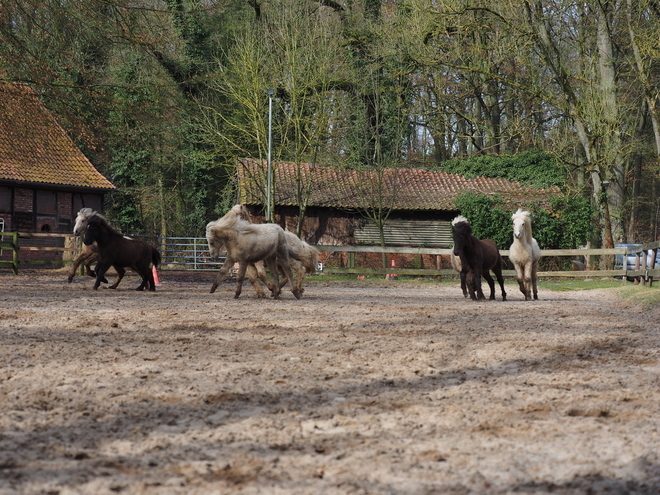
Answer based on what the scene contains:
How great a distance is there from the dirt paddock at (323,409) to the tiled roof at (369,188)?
26.4 metres

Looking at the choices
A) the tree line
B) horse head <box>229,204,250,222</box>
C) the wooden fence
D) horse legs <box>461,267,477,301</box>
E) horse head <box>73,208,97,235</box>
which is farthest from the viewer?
the tree line

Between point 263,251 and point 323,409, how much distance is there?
31.8 feet

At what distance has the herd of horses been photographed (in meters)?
14.3

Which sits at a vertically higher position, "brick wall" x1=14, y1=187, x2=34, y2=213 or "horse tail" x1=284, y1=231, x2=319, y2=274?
"brick wall" x1=14, y1=187, x2=34, y2=213

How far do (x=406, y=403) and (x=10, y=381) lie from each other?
9.04ft

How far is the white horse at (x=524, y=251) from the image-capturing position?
15.8 meters

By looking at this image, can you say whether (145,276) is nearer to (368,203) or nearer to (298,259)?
(298,259)

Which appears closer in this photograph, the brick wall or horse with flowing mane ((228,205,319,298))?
horse with flowing mane ((228,205,319,298))

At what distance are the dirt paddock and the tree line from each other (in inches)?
497

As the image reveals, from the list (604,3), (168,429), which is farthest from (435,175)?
(168,429)

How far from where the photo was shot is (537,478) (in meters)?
3.38

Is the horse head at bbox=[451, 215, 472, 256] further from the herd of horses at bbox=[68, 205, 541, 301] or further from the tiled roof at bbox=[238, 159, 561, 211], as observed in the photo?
the tiled roof at bbox=[238, 159, 561, 211]

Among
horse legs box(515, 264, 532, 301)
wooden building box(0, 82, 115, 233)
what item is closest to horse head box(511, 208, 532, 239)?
horse legs box(515, 264, 532, 301)

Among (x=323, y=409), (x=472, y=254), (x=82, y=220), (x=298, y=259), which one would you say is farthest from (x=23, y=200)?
(x=323, y=409)
